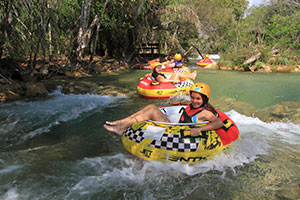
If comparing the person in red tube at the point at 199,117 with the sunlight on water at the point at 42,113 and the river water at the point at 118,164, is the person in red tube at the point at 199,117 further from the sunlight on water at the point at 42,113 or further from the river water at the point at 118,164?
the sunlight on water at the point at 42,113

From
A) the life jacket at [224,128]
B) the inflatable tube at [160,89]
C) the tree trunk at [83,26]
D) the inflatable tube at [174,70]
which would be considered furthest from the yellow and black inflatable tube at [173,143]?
the tree trunk at [83,26]

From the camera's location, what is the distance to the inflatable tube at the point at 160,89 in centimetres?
769

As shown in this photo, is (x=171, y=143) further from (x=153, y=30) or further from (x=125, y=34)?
(x=153, y=30)

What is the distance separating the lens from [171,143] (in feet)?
11.1

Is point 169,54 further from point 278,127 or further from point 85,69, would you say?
point 278,127

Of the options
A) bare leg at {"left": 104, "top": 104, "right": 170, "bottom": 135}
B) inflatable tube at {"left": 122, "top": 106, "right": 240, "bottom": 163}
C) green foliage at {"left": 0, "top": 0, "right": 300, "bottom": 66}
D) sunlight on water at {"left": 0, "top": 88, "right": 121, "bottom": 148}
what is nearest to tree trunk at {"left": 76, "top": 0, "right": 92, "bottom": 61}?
green foliage at {"left": 0, "top": 0, "right": 300, "bottom": 66}

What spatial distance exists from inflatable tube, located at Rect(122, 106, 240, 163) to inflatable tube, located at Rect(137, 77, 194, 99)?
13.3ft

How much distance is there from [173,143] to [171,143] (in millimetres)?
30

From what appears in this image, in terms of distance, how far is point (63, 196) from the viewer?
2.98 meters

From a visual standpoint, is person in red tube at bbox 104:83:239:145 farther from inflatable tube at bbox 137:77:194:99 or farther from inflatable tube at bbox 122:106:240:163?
inflatable tube at bbox 137:77:194:99

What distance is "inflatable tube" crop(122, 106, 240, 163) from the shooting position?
3.37 m

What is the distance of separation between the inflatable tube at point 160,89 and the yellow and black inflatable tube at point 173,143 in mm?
4110

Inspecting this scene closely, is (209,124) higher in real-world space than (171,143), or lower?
higher

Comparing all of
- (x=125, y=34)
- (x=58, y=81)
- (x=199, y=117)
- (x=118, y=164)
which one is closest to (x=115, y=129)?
(x=118, y=164)
